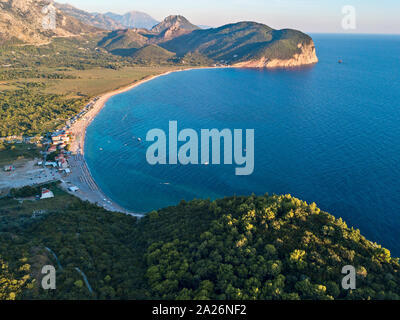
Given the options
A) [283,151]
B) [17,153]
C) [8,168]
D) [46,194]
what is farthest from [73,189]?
[283,151]

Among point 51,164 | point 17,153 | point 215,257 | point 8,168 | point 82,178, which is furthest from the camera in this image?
point 17,153

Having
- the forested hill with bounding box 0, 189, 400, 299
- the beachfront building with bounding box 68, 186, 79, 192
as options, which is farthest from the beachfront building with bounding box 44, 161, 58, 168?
the forested hill with bounding box 0, 189, 400, 299

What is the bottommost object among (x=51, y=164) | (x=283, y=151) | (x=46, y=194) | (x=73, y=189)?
(x=73, y=189)

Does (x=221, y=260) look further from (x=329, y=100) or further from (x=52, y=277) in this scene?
(x=329, y=100)

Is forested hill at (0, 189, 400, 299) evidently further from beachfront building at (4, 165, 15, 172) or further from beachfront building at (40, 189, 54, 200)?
beachfront building at (4, 165, 15, 172)

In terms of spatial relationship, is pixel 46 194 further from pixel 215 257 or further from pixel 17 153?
pixel 215 257

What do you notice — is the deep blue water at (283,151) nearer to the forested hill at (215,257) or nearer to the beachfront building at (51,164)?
the beachfront building at (51,164)
